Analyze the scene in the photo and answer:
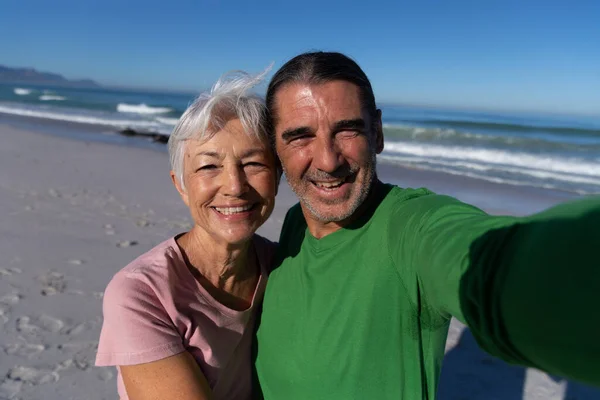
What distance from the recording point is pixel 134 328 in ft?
5.59

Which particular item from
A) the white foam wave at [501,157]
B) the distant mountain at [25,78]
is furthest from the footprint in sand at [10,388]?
the distant mountain at [25,78]

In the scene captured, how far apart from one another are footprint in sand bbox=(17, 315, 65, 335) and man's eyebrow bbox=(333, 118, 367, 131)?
3479 mm

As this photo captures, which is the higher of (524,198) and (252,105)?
(252,105)

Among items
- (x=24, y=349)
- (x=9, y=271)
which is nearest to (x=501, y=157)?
(x=9, y=271)

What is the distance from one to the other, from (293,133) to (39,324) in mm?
3435

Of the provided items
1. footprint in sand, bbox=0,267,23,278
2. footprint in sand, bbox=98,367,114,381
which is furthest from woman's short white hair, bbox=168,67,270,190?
footprint in sand, bbox=0,267,23,278

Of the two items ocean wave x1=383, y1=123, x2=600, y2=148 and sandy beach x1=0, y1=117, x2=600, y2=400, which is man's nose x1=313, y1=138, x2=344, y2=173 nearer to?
sandy beach x1=0, y1=117, x2=600, y2=400

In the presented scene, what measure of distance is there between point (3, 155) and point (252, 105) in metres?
12.1

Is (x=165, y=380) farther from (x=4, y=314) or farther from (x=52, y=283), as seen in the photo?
(x=52, y=283)

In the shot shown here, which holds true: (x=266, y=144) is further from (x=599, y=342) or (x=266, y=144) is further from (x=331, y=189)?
(x=599, y=342)

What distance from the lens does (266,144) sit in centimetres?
209

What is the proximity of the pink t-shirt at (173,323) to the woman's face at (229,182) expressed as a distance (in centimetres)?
24

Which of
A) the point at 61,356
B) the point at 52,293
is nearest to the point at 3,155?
the point at 52,293

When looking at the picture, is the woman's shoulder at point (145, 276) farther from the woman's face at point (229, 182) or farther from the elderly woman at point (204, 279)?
the woman's face at point (229, 182)
